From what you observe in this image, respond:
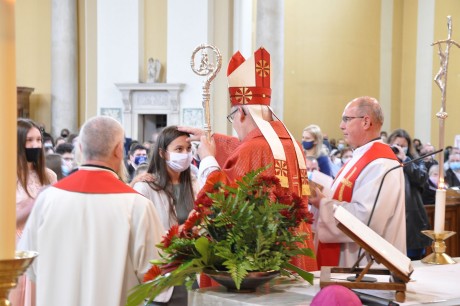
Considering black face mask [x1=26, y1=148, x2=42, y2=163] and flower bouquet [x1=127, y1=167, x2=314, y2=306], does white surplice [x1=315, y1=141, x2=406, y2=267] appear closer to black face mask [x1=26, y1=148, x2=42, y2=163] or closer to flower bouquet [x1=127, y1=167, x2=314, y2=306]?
black face mask [x1=26, y1=148, x2=42, y2=163]

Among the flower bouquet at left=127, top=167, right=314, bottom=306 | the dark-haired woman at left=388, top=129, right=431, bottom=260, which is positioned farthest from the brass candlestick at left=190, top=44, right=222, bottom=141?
the dark-haired woman at left=388, top=129, right=431, bottom=260

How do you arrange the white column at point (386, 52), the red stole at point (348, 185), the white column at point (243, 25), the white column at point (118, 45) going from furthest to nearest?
the white column at point (386, 52)
the white column at point (118, 45)
the white column at point (243, 25)
the red stole at point (348, 185)

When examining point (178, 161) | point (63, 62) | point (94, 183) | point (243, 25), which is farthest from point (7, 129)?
point (63, 62)

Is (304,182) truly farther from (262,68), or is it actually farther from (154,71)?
(154,71)

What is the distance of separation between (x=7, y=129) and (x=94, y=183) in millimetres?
2344

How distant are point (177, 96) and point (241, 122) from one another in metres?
14.3

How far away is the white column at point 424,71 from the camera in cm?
2150

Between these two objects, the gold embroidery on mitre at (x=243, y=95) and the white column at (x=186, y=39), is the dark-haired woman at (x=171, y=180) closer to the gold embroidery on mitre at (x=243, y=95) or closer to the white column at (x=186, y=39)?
the gold embroidery on mitre at (x=243, y=95)

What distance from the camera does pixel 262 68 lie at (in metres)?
4.08

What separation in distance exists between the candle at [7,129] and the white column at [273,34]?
47.4 feet

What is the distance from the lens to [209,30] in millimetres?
17672

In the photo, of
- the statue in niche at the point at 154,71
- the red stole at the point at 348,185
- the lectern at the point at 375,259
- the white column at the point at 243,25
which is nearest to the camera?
the lectern at the point at 375,259

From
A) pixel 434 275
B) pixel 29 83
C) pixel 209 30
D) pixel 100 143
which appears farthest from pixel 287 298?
pixel 29 83

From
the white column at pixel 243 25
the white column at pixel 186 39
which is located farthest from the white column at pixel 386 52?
the white column at pixel 186 39
